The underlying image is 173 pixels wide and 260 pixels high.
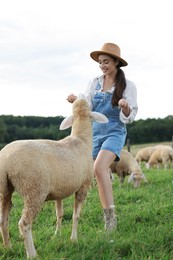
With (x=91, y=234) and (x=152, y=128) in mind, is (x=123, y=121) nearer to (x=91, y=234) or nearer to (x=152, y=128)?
(x=91, y=234)

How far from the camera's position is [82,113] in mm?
5137

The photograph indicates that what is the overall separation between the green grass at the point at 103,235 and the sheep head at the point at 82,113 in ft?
A: 3.98

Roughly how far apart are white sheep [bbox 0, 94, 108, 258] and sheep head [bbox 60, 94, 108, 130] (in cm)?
37

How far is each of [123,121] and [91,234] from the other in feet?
4.54

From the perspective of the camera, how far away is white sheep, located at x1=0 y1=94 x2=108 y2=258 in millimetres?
3846

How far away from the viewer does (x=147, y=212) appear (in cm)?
Answer: 597

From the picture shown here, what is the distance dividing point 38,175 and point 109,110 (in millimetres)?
1889

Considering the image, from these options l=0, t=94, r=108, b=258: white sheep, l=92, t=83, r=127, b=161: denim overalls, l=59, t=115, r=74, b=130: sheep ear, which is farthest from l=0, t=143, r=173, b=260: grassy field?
l=59, t=115, r=74, b=130: sheep ear

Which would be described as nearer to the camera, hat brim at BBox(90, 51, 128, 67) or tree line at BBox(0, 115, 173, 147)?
hat brim at BBox(90, 51, 128, 67)

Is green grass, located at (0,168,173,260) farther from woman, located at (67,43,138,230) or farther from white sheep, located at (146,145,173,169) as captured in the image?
white sheep, located at (146,145,173,169)

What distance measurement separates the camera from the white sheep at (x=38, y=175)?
3846 mm

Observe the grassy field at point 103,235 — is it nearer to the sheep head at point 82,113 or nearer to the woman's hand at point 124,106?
the sheep head at point 82,113

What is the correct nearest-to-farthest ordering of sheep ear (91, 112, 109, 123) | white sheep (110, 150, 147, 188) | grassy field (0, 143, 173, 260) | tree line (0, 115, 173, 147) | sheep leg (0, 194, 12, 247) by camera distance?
grassy field (0, 143, 173, 260)
sheep leg (0, 194, 12, 247)
sheep ear (91, 112, 109, 123)
white sheep (110, 150, 147, 188)
tree line (0, 115, 173, 147)

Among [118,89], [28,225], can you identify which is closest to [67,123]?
[118,89]
